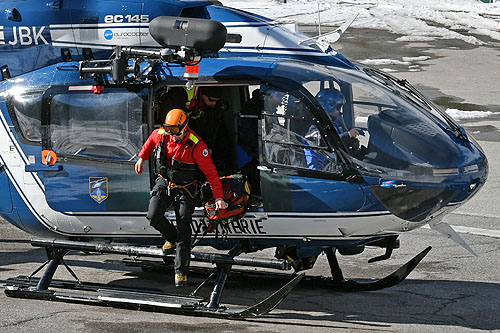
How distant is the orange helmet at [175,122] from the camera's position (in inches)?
313

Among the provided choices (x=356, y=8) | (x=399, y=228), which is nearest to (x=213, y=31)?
(x=399, y=228)

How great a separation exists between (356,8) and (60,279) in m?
27.5

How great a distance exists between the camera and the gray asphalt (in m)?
7.97

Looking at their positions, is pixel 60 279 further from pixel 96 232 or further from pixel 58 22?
pixel 58 22

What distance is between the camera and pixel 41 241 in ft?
29.5

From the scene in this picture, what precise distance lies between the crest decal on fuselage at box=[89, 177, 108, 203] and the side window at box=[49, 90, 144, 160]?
0.25 meters

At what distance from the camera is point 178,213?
822 cm

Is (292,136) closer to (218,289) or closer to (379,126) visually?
(379,126)

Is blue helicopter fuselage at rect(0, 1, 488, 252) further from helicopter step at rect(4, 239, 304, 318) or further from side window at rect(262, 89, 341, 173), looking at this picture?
helicopter step at rect(4, 239, 304, 318)

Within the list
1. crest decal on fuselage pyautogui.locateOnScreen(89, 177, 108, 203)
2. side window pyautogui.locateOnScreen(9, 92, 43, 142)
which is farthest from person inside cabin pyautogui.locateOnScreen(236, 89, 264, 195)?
side window pyautogui.locateOnScreen(9, 92, 43, 142)

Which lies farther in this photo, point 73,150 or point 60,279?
point 60,279

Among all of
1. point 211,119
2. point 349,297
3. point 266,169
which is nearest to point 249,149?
point 211,119

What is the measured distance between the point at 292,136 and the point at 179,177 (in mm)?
1161

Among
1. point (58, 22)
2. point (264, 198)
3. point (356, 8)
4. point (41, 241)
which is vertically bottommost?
point (356, 8)
